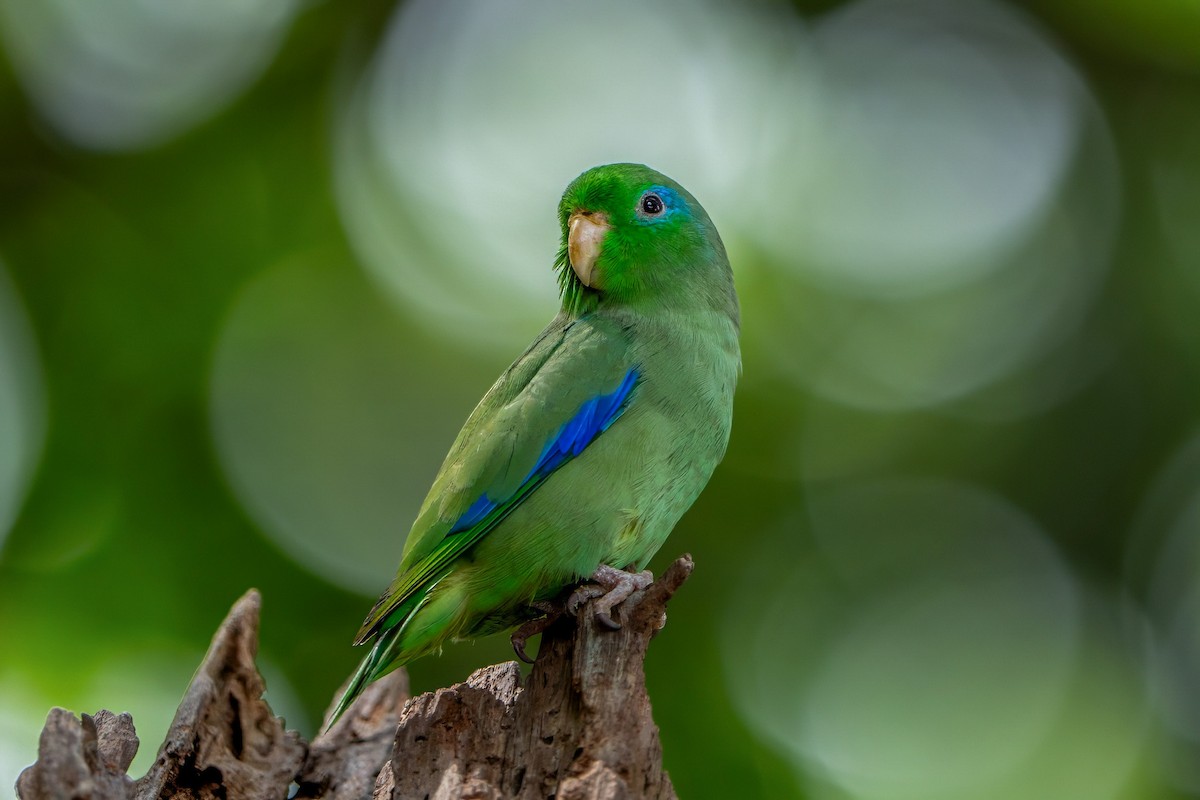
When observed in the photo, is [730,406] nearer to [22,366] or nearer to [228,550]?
[228,550]

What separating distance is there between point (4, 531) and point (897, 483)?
617cm

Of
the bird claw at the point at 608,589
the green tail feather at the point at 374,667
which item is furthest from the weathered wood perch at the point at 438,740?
the green tail feather at the point at 374,667

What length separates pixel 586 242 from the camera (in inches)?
207

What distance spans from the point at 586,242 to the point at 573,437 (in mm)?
1043

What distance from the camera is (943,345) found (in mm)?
8719

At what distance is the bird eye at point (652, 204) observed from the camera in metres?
5.34

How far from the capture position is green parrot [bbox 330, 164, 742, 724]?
4.59m

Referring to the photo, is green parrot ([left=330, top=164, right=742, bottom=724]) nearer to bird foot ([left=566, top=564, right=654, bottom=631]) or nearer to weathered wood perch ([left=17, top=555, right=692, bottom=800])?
bird foot ([left=566, top=564, right=654, bottom=631])

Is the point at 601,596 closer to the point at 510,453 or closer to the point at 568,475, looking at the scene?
the point at 568,475

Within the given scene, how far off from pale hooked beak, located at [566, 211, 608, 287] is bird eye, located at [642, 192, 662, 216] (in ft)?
0.67

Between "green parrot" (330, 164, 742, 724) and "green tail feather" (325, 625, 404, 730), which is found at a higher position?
"green parrot" (330, 164, 742, 724)

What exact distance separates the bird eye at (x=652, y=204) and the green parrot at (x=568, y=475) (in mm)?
304

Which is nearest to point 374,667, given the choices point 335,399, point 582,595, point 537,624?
point 537,624

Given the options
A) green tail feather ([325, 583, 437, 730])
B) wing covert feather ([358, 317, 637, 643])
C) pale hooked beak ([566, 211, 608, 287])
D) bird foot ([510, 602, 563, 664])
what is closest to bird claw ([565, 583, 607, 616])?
bird foot ([510, 602, 563, 664])
